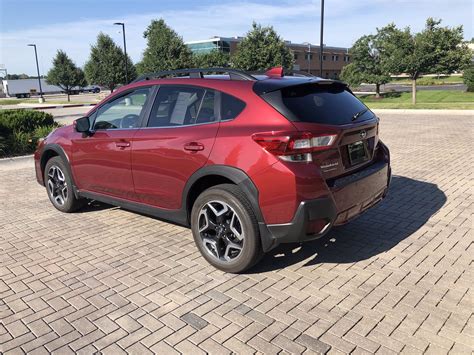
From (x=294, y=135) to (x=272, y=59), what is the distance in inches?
1155

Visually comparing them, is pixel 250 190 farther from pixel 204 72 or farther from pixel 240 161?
pixel 204 72

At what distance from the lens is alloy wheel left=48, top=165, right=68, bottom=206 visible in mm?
5625

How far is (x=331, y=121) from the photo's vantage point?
3.55 m

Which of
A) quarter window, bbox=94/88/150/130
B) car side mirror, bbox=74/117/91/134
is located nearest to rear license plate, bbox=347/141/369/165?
quarter window, bbox=94/88/150/130

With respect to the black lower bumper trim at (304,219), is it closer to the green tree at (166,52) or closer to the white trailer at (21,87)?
the green tree at (166,52)

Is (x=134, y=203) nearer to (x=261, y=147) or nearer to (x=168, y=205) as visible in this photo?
(x=168, y=205)

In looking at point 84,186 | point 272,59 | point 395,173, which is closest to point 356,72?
point 272,59

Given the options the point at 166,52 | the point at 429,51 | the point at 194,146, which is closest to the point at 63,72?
the point at 166,52

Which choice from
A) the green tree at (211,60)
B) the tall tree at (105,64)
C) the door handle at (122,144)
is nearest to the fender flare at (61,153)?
the door handle at (122,144)

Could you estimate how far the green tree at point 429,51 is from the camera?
26.4 meters

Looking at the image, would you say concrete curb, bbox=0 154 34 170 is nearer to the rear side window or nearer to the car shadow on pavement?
the rear side window

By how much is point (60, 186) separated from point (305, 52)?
7355cm

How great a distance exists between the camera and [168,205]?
4.22 m

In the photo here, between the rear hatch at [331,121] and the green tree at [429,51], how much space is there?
24.3m
